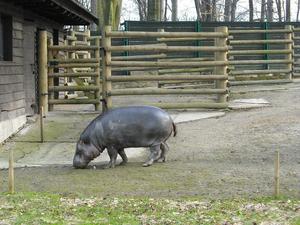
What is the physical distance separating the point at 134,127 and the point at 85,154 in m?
0.73

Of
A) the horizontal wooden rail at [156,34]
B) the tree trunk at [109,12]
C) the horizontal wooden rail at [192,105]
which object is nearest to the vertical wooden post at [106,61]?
the horizontal wooden rail at [156,34]

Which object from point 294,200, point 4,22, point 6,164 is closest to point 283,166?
point 294,200

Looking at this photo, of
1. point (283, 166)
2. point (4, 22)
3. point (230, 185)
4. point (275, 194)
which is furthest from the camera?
point (4, 22)

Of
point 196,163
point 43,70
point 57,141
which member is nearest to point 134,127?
point 196,163

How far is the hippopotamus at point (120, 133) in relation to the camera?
819 cm

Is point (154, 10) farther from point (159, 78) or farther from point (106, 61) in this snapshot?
point (106, 61)

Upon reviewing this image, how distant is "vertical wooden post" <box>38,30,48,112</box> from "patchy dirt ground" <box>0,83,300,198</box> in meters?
0.71

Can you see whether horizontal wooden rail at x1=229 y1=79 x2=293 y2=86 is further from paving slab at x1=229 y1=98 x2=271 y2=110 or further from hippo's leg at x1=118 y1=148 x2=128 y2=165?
hippo's leg at x1=118 y1=148 x2=128 y2=165

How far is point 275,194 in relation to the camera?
20.9 ft

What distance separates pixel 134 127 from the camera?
8.20m

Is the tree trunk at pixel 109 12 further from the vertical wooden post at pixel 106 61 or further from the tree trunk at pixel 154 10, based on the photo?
the vertical wooden post at pixel 106 61

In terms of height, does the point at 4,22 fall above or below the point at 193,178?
above

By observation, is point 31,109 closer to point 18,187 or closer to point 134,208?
point 18,187

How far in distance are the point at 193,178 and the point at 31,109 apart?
679 cm
